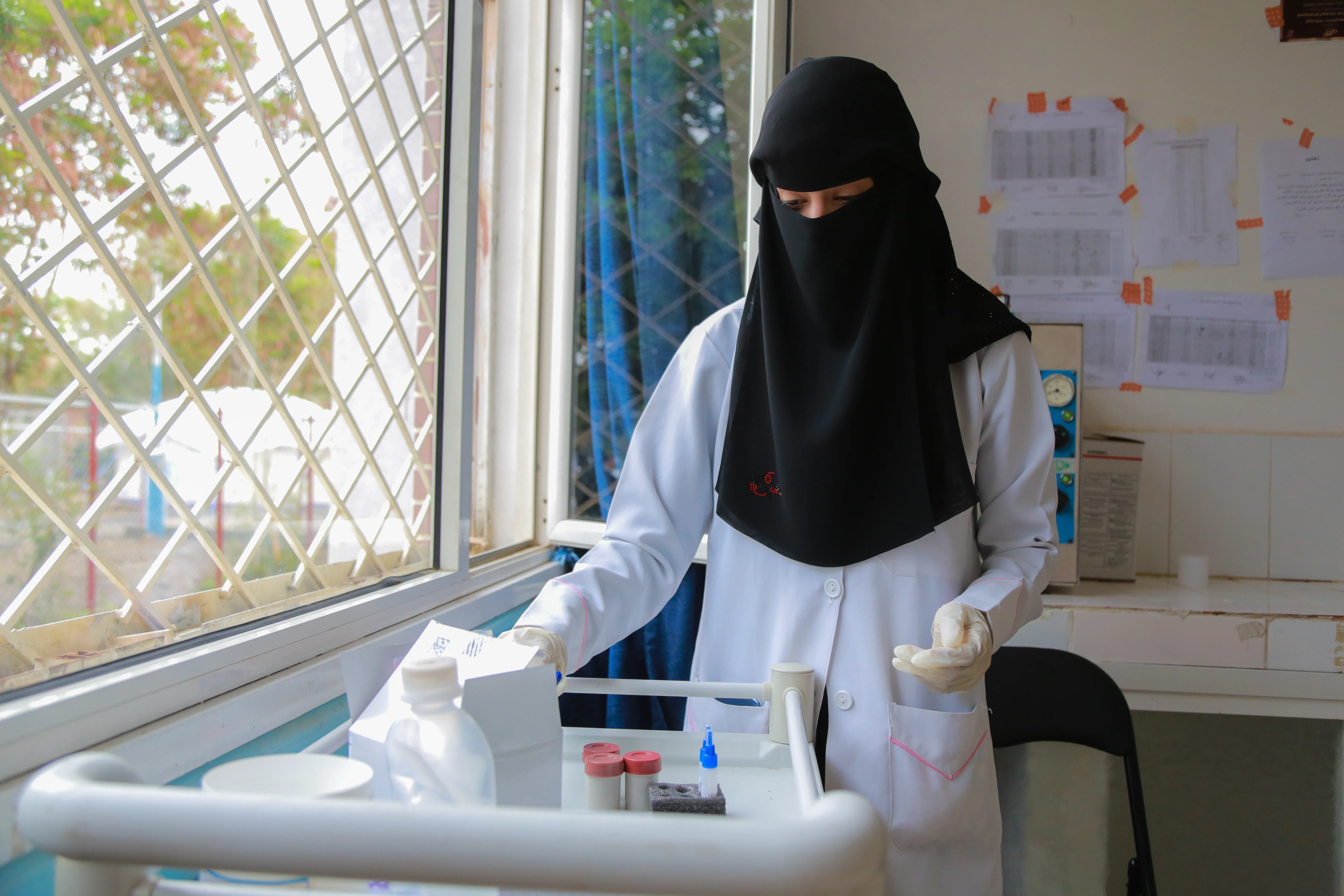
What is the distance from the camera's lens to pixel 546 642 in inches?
32.4

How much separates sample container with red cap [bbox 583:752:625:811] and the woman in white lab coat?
0.25 metres

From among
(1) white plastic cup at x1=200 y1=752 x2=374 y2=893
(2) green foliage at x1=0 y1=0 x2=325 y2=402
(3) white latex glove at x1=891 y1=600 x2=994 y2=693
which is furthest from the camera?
(2) green foliage at x1=0 y1=0 x2=325 y2=402

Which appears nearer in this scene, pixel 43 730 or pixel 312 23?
pixel 43 730

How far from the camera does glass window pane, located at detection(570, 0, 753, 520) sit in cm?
195

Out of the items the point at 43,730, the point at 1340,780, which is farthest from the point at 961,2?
the point at 43,730

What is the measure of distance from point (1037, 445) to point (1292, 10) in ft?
5.96

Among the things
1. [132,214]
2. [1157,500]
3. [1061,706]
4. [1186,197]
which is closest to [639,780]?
[1061,706]

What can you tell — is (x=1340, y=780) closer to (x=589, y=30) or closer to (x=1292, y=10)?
(x=1292, y=10)

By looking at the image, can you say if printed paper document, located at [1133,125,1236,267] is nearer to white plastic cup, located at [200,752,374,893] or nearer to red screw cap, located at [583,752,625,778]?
red screw cap, located at [583,752,625,778]

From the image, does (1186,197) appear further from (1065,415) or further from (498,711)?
(498,711)

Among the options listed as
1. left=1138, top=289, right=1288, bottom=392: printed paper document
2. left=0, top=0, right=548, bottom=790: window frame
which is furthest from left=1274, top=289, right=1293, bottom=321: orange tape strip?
left=0, top=0, right=548, bottom=790: window frame

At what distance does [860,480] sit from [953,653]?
0.28m

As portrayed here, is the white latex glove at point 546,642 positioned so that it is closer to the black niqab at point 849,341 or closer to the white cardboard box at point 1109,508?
the black niqab at point 849,341

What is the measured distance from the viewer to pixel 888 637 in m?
1.08
